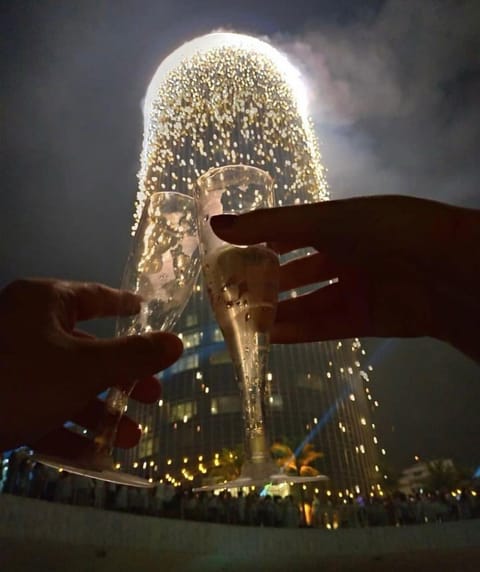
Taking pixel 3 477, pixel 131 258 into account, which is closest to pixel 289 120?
pixel 3 477

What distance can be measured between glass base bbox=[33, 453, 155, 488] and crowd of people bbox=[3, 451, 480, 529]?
5682 millimetres

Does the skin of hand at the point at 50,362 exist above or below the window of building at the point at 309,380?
below

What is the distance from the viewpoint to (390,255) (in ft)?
5.30

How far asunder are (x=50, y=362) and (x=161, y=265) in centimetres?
67

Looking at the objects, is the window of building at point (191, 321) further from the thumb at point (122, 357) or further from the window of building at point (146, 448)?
the thumb at point (122, 357)

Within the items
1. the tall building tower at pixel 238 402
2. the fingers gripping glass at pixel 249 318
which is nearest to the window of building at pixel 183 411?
the tall building tower at pixel 238 402

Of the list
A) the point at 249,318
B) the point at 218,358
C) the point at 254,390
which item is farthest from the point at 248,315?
the point at 218,358

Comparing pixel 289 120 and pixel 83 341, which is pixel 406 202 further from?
pixel 289 120

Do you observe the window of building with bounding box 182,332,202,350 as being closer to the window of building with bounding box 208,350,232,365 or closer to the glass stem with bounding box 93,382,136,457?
the window of building with bounding box 208,350,232,365

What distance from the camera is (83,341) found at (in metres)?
1.49

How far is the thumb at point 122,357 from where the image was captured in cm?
148

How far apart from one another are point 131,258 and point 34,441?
0.84 m

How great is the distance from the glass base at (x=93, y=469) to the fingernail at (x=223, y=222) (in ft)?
2.69

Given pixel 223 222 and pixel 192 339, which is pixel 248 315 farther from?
pixel 192 339
